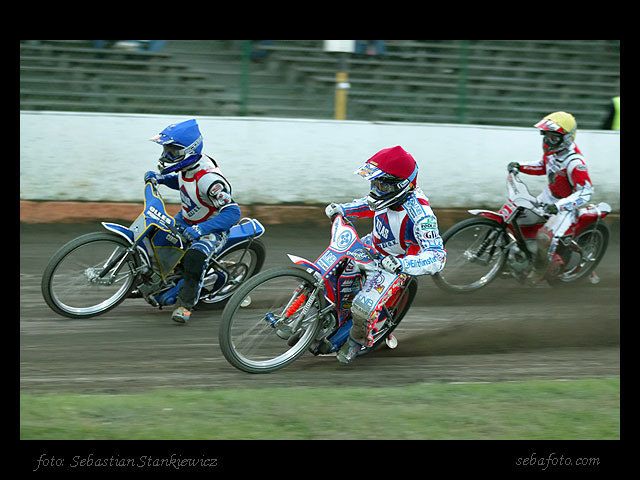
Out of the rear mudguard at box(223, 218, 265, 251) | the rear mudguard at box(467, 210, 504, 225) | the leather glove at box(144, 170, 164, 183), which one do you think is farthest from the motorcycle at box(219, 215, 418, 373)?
the rear mudguard at box(467, 210, 504, 225)

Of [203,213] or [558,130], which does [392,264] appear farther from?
[558,130]

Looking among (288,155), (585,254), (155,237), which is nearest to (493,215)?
(585,254)

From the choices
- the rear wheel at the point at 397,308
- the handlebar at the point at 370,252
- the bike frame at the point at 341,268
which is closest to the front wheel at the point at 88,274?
the bike frame at the point at 341,268

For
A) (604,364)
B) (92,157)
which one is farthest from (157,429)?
(92,157)

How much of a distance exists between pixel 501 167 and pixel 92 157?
6308 millimetres

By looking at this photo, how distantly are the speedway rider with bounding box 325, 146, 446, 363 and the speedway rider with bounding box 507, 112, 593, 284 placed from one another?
2810 mm

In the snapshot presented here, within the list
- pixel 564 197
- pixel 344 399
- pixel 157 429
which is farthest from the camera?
pixel 564 197

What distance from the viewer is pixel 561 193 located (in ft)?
29.1

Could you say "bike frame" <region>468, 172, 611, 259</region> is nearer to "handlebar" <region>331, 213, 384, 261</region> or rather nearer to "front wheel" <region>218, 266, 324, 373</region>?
"handlebar" <region>331, 213, 384, 261</region>

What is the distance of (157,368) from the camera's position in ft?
20.0

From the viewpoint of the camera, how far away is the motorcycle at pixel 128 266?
268 inches
